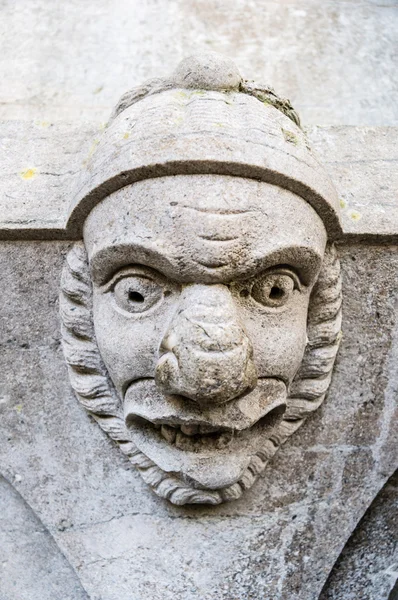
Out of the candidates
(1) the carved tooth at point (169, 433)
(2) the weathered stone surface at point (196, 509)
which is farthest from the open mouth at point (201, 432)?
(2) the weathered stone surface at point (196, 509)

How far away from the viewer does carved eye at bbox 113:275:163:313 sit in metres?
0.90

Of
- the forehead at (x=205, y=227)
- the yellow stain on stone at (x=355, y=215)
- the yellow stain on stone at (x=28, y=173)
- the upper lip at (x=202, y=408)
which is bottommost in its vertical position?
the upper lip at (x=202, y=408)

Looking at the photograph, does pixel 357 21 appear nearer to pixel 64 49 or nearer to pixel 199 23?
pixel 199 23

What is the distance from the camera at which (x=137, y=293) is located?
91 cm

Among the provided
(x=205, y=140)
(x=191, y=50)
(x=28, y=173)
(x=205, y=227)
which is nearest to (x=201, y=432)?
(x=205, y=227)

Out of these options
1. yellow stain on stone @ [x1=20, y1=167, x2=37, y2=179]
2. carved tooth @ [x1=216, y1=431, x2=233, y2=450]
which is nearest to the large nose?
carved tooth @ [x1=216, y1=431, x2=233, y2=450]

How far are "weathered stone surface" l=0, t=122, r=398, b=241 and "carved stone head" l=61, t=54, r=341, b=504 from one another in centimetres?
8

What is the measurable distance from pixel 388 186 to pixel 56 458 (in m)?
0.77

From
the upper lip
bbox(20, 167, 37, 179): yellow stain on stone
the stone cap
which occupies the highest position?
the stone cap

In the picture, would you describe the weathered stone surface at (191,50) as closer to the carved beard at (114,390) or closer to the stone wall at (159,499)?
the stone wall at (159,499)

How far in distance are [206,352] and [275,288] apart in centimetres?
18

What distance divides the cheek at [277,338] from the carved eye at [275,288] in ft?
0.06

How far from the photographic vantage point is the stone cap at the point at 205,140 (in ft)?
2.82

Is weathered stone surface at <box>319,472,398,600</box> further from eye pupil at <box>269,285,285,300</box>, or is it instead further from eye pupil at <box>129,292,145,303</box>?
eye pupil at <box>129,292,145,303</box>
